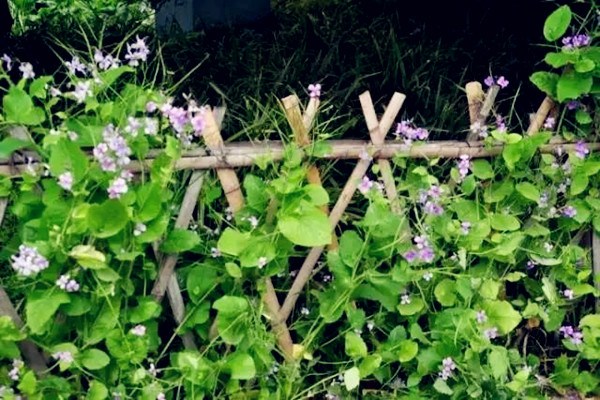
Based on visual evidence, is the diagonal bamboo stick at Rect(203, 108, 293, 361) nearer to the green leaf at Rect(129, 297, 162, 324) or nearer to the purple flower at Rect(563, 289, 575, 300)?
the green leaf at Rect(129, 297, 162, 324)

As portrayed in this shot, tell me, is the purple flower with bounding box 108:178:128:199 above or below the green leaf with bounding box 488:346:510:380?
above

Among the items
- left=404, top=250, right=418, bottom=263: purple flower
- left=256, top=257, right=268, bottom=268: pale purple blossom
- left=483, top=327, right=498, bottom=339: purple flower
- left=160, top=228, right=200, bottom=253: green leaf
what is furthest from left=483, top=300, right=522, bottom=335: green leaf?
left=160, top=228, right=200, bottom=253: green leaf

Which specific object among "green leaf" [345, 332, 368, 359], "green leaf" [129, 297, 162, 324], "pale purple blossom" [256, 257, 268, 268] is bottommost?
"green leaf" [345, 332, 368, 359]

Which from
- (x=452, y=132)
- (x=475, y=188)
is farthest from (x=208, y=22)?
(x=475, y=188)

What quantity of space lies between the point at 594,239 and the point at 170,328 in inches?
64.0

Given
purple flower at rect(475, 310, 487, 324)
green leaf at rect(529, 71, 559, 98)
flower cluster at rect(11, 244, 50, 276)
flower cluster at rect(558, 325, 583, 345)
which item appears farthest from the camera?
flower cluster at rect(558, 325, 583, 345)

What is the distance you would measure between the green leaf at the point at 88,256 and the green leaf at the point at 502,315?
52.3 inches

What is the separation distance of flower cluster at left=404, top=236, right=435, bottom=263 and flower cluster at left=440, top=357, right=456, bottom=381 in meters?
0.35

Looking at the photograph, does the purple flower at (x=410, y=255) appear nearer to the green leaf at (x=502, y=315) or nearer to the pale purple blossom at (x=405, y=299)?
the pale purple blossom at (x=405, y=299)

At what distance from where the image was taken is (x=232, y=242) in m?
2.57

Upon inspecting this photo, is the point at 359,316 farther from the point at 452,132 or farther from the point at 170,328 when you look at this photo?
the point at 452,132

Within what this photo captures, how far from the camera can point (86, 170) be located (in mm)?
2352

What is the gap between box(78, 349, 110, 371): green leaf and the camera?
2.51m

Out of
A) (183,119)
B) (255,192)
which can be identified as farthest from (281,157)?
(183,119)
